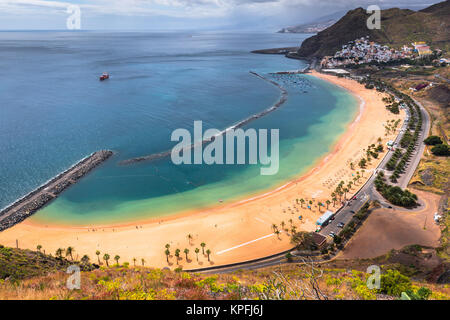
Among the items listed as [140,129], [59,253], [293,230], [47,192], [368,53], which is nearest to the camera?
[59,253]

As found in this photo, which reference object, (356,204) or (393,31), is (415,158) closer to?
(356,204)

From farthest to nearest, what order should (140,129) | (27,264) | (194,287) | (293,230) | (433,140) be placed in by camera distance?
(140,129), (433,140), (293,230), (27,264), (194,287)

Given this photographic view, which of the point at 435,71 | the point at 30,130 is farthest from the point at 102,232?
the point at 435,71

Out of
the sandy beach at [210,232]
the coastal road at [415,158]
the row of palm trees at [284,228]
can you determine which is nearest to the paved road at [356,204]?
the coastal road at [415,158]

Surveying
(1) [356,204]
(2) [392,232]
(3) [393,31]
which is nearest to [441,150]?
(1) [356,204]

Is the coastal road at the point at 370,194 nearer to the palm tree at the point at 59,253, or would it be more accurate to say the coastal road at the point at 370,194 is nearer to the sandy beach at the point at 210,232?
the sandy beach at the point at 210,232
